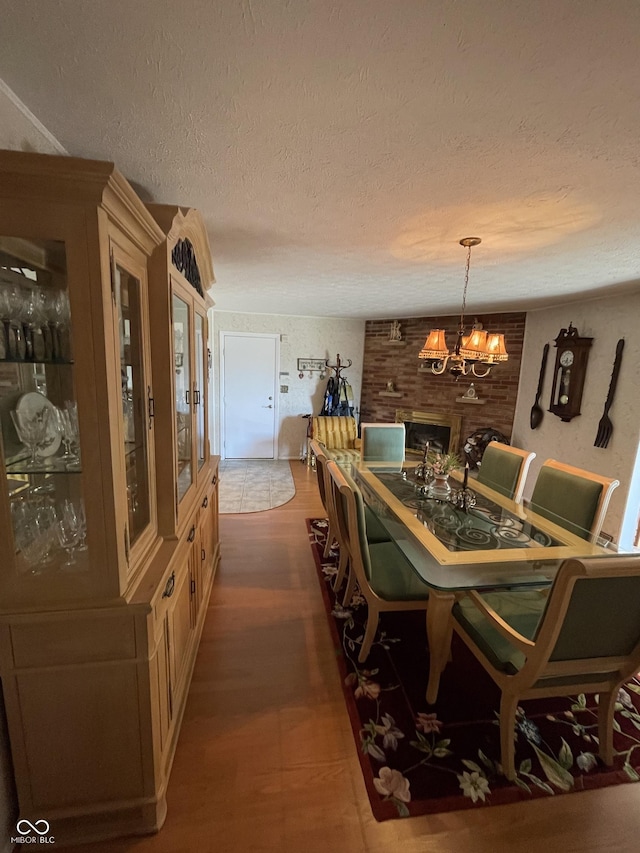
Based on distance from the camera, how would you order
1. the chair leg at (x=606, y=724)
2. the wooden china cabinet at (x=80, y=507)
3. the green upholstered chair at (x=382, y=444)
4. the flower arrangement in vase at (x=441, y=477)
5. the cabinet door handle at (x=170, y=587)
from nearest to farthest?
1. the wooden china cabinet at (x=80, y=507)
2. the cabinet door handle at (x=170, y=587)
3. the chair leg at (x=606, y=724)
4. the flower arrangement in vase at (x=441, y=477)
5. the green upholstered chair at (x=382, y=444)

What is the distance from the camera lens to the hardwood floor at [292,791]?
45.4 inches

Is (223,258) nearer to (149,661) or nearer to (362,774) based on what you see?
(149,661)

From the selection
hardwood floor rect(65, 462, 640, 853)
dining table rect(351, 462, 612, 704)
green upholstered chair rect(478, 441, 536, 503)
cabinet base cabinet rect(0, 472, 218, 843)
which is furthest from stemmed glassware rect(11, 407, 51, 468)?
green upholstered chair rect(478, 441, 536, 503)

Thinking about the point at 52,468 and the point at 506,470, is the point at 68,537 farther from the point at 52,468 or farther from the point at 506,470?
the point at 506,470

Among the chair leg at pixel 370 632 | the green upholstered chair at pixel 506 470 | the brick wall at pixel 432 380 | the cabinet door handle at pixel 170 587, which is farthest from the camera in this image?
the brick wall at pixel 432 380

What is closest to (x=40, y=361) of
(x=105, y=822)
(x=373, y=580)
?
(x=105, y=822)

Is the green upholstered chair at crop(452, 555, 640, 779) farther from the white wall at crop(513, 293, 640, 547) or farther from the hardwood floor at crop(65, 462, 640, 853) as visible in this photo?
the white wall at crop(513, 293, 640, 547)

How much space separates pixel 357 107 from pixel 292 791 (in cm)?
229

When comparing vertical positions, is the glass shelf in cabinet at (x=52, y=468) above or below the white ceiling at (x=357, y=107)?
below

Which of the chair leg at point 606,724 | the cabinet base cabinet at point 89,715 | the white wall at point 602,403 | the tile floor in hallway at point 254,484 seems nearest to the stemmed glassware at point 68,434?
the cabinet base cabinet at point 89,715

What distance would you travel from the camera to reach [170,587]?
1288 millimetres

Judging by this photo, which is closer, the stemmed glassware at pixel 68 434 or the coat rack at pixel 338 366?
the stemmed glassware at pixel 68 434

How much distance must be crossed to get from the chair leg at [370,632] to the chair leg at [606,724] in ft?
3.04

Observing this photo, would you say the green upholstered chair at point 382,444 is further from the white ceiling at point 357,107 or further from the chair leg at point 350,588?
the white ceiling at point 357,107
